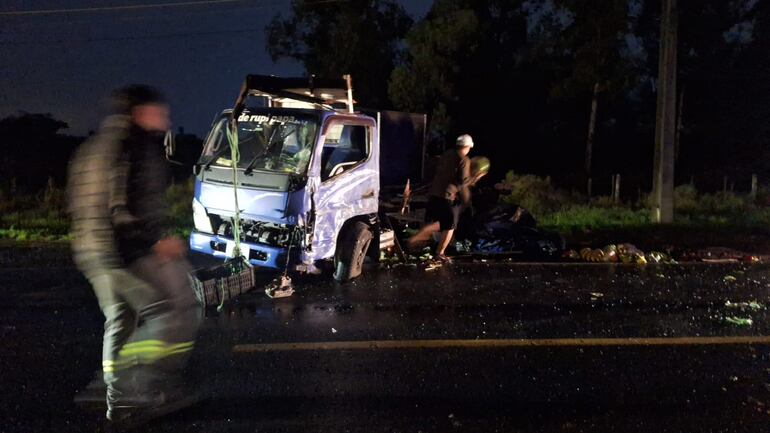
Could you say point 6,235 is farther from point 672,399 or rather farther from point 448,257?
point 672,399

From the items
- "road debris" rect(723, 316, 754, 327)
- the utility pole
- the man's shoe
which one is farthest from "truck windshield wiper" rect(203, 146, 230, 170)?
the utility pole

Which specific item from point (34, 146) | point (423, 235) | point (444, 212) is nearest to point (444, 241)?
point (444, 212)

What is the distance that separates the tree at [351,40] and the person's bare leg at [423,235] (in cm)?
1211

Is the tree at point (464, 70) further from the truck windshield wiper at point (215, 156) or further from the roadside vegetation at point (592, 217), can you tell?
the truck windshield wiper at point (215, 156)

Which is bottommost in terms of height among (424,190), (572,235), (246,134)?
(572,235)

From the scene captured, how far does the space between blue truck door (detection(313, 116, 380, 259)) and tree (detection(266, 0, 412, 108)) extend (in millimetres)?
13270

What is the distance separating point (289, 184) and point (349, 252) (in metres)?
1.34

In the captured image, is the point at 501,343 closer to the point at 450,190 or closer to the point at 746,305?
the point at 746,305

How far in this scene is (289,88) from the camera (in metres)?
8.83

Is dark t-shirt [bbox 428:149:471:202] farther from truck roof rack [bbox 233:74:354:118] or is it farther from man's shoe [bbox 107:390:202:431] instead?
man's shoe [bbox 107:390:202:431]

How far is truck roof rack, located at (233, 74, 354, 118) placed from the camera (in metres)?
8.23

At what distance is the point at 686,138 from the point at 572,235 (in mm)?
26635

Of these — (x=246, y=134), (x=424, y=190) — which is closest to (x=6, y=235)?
(x=246, y=134)

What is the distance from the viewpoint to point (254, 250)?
7727 mm
